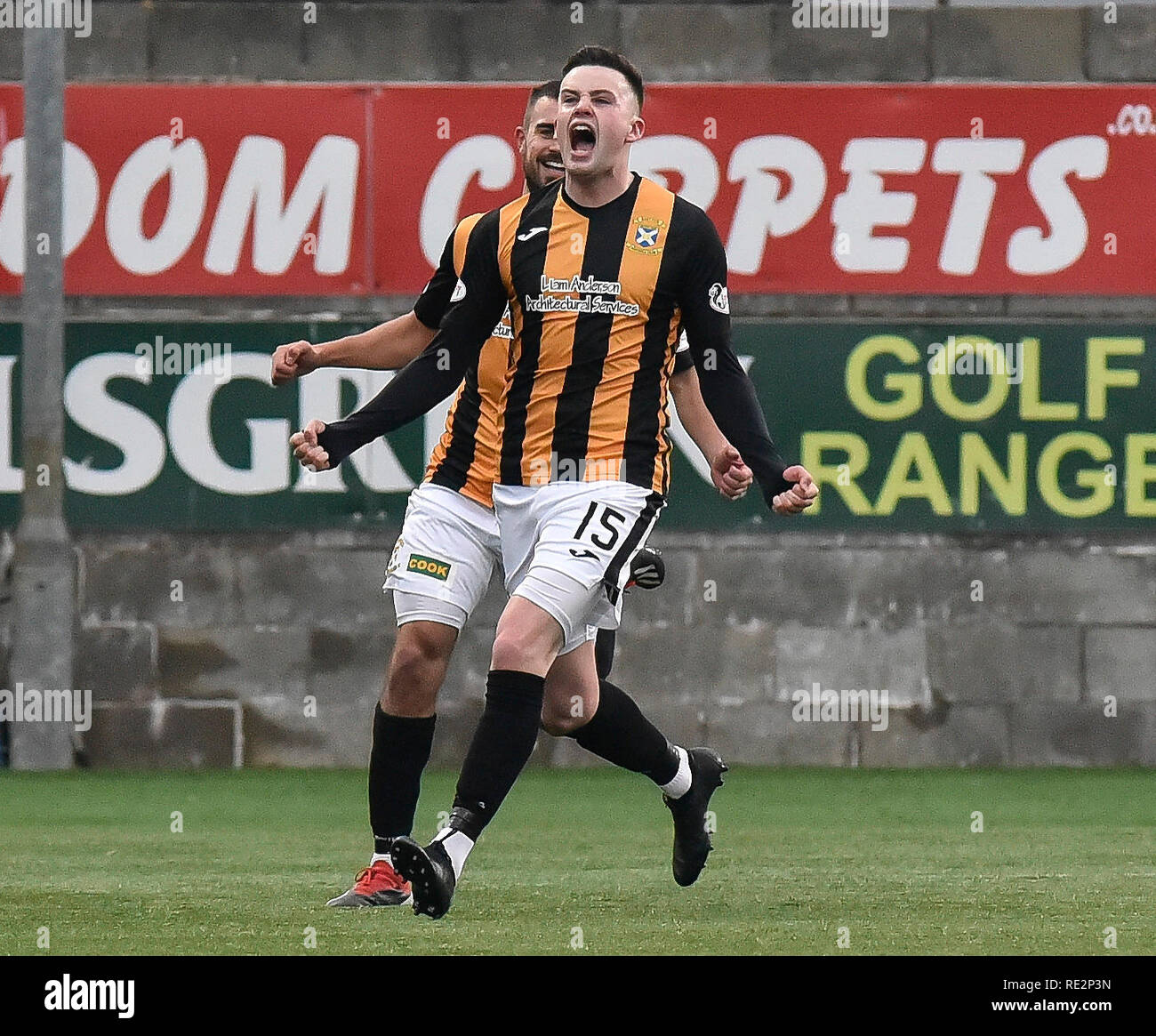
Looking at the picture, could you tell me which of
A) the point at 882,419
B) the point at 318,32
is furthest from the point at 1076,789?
the point at 318,32

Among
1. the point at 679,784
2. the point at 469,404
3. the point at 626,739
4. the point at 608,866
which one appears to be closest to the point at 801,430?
the point at 608,866

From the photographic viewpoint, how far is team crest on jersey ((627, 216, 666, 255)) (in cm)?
555

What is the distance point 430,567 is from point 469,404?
Result: 0.50m

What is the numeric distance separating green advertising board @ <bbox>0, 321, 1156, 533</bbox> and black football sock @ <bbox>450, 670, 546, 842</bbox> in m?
5.73

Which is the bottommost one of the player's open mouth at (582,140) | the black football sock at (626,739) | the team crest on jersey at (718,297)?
the black football sock at (626,739)

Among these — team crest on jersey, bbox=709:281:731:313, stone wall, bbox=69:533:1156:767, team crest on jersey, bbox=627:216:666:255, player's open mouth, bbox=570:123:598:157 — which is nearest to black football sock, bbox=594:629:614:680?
team crest on jersey, bbox=709:281:731:313

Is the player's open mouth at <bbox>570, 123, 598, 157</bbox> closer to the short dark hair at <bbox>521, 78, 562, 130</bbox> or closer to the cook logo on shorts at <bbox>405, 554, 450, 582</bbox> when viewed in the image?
the short dark hair at <bbox>521, 78, 562, 130</bbox>

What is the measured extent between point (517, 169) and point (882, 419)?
207 centimetres

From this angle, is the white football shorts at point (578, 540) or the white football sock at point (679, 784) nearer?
the white football shorts at point (578, 540)

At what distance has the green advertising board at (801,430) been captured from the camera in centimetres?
1101

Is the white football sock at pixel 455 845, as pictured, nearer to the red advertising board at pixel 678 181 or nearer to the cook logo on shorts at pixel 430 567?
the cook logo on shorts at pixel 430 567

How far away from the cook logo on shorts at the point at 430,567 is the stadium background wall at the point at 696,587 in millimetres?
5333

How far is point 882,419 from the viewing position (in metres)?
11.1

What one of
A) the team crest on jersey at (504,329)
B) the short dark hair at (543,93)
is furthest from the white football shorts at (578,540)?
the short dark hair at (543,93)
